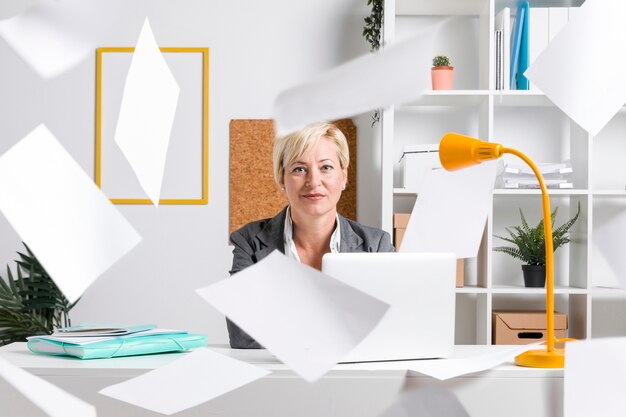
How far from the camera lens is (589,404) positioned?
0.75 ft

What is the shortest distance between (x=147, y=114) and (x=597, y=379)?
16cm

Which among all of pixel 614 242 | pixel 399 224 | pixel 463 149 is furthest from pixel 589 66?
pixel 399 224

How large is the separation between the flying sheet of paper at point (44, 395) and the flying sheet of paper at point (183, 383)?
0.03 meters

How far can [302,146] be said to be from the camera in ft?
7.74

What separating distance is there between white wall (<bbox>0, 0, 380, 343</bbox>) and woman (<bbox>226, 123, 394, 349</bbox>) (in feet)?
4.26

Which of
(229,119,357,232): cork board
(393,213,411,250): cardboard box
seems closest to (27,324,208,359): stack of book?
(393,213,411,250): cardboard box

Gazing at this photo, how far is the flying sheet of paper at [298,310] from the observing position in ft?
0.57

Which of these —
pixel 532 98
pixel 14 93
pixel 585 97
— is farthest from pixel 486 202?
pixel 14 93

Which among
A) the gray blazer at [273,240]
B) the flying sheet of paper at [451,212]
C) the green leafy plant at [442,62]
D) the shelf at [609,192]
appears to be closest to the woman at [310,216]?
the gray blazer at [273,240]

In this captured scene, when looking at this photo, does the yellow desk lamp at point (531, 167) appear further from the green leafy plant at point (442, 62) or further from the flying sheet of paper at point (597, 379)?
the green leafy plant at point (442, 62)

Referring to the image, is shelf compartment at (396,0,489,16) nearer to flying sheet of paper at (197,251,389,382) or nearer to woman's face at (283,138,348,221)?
woman's face at (283,138,348,221)

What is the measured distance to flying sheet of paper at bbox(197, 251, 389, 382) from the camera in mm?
174

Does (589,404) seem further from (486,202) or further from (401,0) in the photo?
(401,0)

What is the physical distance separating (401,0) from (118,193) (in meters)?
1.65
